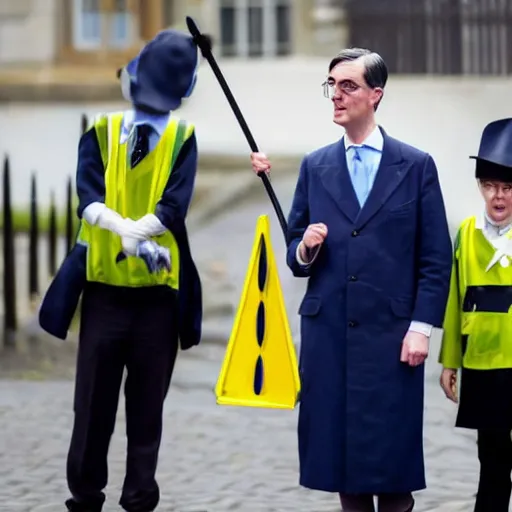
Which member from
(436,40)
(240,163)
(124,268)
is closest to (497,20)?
(436,40)

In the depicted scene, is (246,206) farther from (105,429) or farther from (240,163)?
(105,429)

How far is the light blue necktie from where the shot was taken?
5324 millimetres

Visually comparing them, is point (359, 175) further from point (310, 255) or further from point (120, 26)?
point (120, 26)

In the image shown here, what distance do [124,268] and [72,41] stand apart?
8901 millimetres

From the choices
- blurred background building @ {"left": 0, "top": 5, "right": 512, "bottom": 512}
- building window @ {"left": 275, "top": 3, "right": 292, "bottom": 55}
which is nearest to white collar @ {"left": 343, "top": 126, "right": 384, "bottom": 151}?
blurred background building @ {"left": 0, "top": 5, "right": 512, "bottom": 512}

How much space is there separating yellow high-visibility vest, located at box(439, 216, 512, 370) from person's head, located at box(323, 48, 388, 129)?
55 centimetres

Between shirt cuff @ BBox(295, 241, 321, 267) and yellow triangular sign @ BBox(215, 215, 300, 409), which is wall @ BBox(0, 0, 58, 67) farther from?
shirt cuff @ BBox(295, 241, 321, 267)

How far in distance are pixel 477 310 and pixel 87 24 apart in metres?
9.49

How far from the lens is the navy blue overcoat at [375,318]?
17.2 ft

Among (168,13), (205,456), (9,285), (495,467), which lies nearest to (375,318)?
(495,467)

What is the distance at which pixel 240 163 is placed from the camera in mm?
13539

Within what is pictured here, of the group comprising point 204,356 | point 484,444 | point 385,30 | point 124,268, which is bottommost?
point 204,356

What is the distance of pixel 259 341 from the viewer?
545 centimetres

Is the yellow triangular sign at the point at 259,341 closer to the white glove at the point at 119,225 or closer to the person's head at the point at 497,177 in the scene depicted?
the white glove at the point at 119,225
